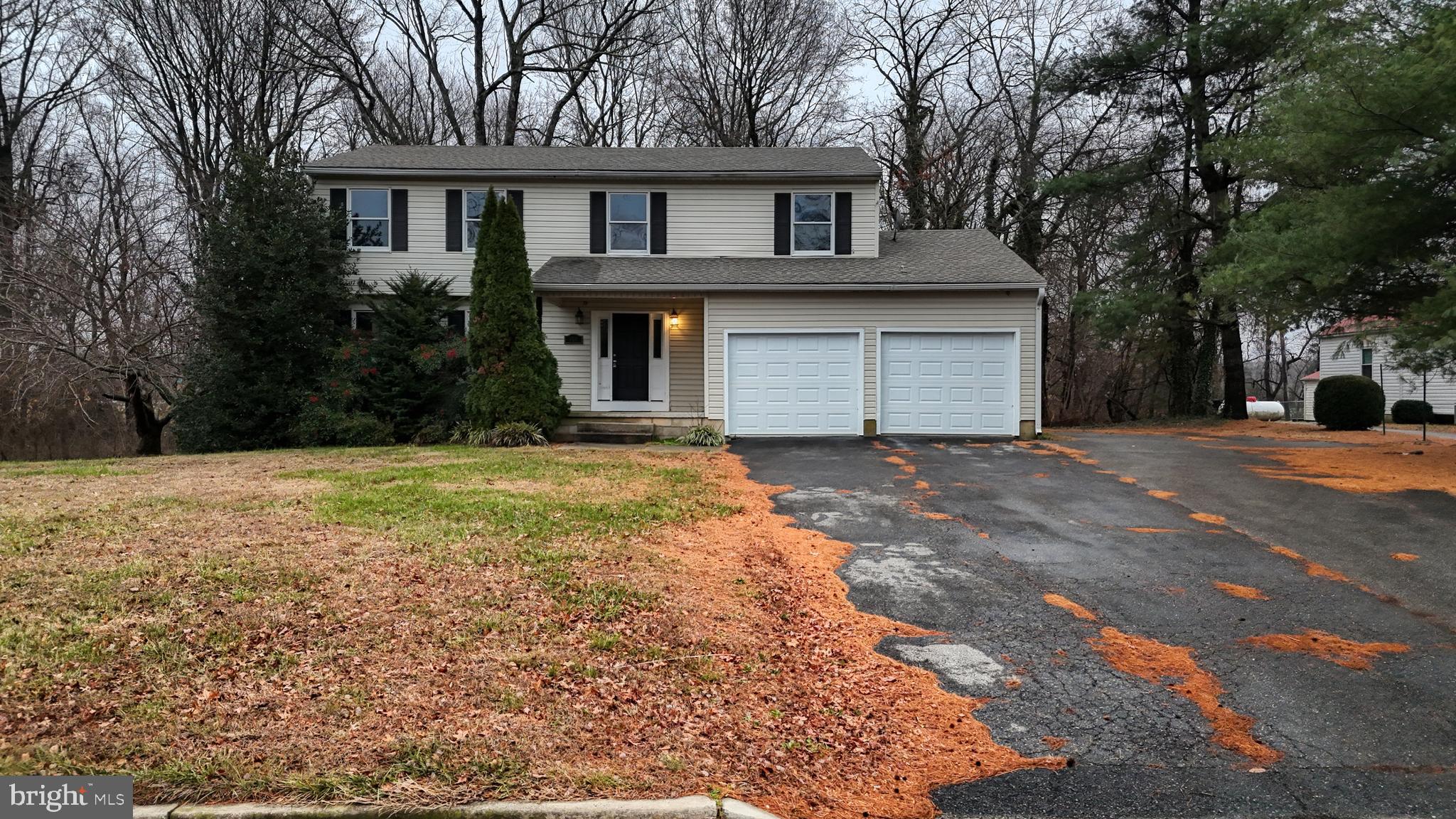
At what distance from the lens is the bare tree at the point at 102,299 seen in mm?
13703

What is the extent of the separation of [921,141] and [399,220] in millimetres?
16600

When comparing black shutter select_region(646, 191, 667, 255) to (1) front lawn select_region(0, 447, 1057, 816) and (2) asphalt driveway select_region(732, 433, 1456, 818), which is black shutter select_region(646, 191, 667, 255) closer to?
(2) asphalt driveway select_region(732, 433, 1456, 818)

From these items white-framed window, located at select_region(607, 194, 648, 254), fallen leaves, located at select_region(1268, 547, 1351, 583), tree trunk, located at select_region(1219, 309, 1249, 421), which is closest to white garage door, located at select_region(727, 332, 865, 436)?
white-framed window, located at select_region(607, 194, 648, 254)

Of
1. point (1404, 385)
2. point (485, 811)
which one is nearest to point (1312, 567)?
point (485, 811)

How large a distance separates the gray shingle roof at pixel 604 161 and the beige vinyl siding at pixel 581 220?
30cm

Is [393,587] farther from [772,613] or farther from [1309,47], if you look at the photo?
[1309,47]

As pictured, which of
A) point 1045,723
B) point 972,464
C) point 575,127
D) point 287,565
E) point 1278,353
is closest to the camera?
point 1045,723

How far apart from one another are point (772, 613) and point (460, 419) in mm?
10191

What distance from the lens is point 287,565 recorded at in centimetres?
494

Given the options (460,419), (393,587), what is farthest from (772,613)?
(460,419)

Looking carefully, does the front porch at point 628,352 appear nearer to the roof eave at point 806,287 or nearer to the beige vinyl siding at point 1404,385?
the roof eave at point 806,287

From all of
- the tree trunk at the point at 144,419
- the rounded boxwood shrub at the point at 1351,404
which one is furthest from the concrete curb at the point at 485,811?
the rounded boxwood shrub at the point at 1351,404

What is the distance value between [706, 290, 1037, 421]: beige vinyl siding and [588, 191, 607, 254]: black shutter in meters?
3.17

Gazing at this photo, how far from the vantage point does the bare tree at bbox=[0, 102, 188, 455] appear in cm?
1370
